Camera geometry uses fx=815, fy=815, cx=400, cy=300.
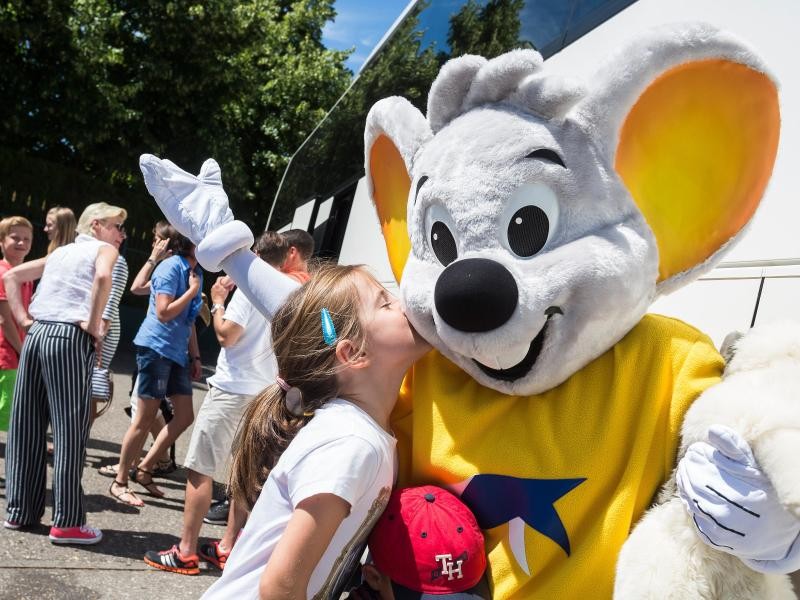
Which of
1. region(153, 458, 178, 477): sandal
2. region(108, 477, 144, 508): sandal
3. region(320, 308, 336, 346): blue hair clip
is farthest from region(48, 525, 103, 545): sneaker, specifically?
region(320, 308, 336, 346): blue hair clip

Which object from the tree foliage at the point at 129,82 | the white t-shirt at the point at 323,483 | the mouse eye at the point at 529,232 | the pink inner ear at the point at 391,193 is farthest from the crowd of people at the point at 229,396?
the tree foliage at the point at 129,82

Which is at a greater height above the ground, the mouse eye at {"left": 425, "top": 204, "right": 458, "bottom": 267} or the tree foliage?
the tree foliage

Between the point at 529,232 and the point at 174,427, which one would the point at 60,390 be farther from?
the point at 529,232

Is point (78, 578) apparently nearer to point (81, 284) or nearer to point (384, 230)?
point (81, 284)

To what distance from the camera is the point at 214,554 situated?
14.7 feet

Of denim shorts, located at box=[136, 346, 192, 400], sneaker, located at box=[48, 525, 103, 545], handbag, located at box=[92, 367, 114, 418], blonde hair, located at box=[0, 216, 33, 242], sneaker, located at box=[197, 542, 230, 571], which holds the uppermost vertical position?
blonde hair, located at box=[0, 216, 33, 242]

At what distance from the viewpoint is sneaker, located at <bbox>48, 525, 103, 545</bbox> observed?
13.8 feet

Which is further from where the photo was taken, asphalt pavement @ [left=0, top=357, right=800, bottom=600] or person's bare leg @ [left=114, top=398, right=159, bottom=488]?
person's bare leg @ [left=114, top=398, right=159, bottom=488]

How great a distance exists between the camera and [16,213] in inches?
535

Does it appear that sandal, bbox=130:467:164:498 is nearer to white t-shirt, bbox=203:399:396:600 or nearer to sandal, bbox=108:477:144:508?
sandal, bbox=108:477:144:508

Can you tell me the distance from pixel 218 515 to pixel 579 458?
412cm

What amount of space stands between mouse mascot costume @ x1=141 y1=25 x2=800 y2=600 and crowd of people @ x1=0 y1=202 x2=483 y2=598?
203mm

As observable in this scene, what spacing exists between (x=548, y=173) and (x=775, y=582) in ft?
3.01

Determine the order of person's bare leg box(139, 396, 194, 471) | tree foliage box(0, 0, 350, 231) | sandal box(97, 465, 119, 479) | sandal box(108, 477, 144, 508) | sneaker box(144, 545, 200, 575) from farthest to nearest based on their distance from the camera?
tree foliage box(0, 0, 350, 231) → sandal box(97, 465, 119, 479) → person's bare leg box(139, 396, 194, 471) → sandal box(108, 477, 144, 508) → sneaker box(144, 545, 200, 575)
